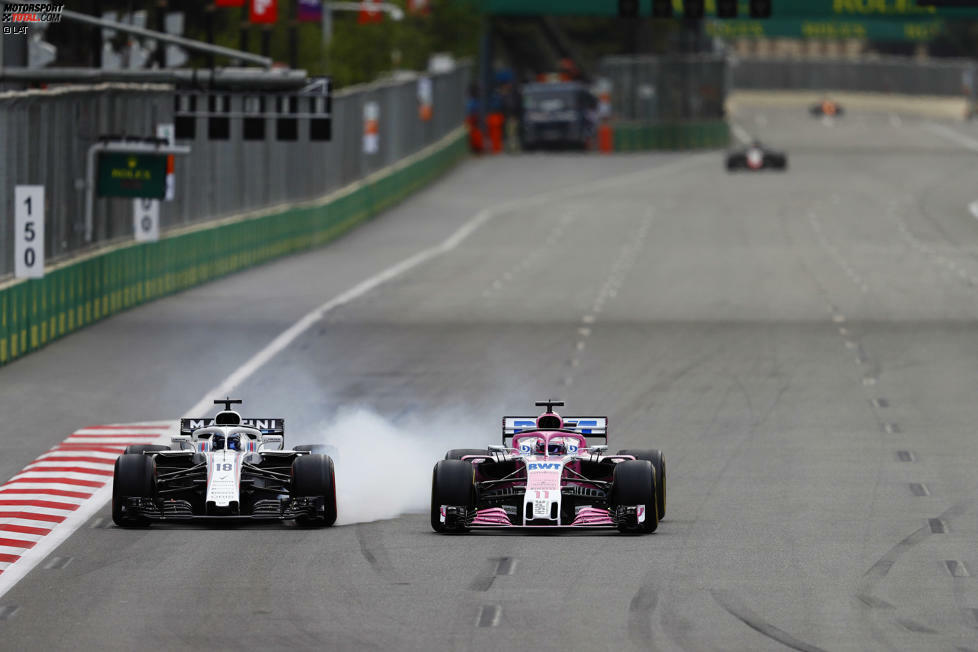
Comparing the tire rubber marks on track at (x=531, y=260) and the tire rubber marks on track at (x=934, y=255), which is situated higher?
the tire rubber marks on track at (x=934, y=255)

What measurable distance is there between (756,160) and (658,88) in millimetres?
15938

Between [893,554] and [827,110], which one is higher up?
[827,110]

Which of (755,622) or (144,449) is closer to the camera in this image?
(755,622)

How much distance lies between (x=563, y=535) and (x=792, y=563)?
7.83 feet

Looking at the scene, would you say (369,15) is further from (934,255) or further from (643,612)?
(643,612)

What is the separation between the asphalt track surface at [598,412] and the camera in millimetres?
15239

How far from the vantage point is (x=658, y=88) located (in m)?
96.6

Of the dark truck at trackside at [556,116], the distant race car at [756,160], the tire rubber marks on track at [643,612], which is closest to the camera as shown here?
the tire rubber marks on track at [643,612]

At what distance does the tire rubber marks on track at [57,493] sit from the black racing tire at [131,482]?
55 cm

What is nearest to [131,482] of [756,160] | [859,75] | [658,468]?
[658,468]

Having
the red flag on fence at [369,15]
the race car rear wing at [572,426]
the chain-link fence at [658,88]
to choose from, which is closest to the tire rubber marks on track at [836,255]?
the red flag on fence at [369,15]

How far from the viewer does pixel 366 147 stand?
6500 cm

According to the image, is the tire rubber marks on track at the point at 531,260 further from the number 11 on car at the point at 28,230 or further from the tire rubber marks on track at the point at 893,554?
the tire rubber marks on track at the point at 893,554

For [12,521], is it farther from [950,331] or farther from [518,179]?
[518,179]
